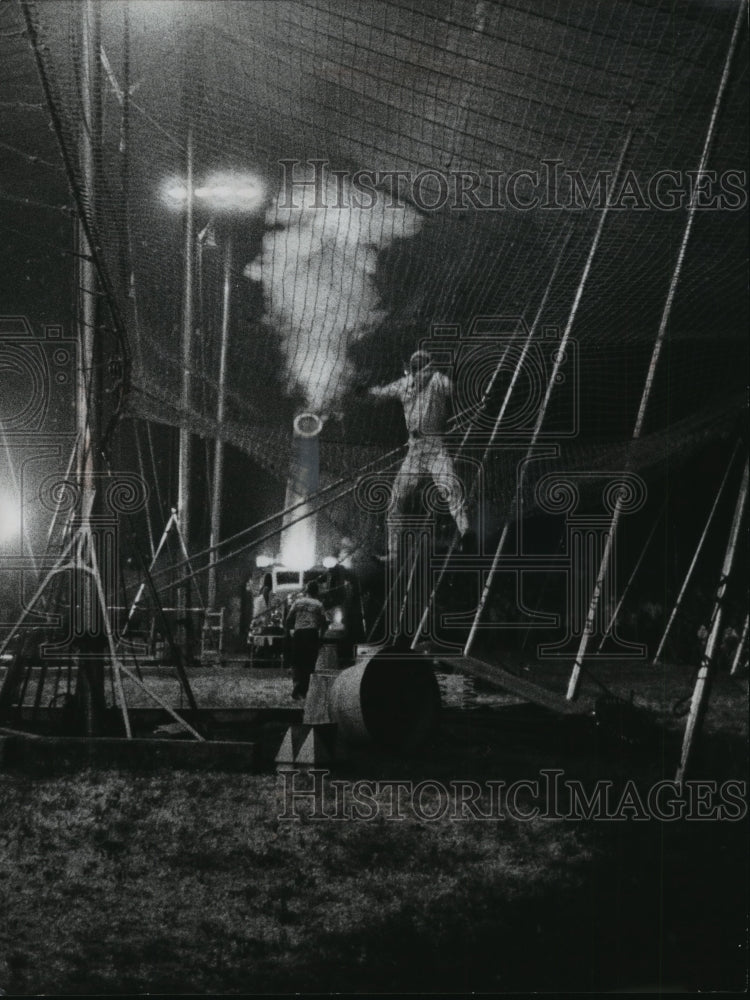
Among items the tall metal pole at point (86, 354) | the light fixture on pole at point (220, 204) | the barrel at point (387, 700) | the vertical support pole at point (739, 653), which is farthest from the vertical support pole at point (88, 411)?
the vertical support pole at point (739, 653)

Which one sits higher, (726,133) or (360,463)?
(726,133)

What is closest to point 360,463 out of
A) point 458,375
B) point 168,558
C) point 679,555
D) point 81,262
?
point 458,375

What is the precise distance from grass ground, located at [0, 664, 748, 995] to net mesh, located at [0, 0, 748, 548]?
1.73m

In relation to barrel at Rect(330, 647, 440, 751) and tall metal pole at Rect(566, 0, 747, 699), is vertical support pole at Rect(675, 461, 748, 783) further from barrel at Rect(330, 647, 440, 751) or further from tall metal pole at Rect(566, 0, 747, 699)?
barrel at Rect(330, 647, 440, 751)

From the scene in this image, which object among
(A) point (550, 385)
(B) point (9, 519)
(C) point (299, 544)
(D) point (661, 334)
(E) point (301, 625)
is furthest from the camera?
(D) point (661, 334)

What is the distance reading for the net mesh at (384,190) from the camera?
14.5 feet

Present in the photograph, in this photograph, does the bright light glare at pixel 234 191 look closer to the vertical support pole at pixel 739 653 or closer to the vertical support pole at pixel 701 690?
the vertical support pole at pixel 701 690

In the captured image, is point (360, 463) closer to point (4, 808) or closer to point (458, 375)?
point (458, 375)

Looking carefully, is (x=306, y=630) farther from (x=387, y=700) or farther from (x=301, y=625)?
(x=387, y=700)

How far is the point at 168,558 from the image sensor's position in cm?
575

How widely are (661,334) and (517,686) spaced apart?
2.17 metres

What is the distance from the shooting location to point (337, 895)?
12.9 ft

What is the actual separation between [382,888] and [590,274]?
3418 mm

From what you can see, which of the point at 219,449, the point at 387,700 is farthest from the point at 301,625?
the point at 219,449
